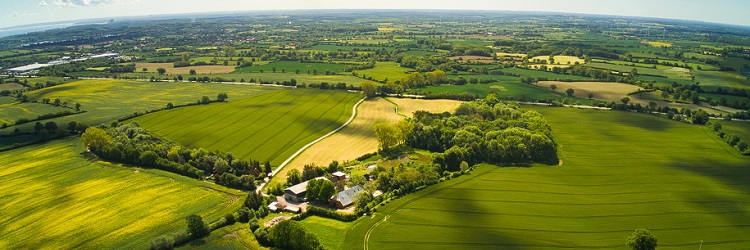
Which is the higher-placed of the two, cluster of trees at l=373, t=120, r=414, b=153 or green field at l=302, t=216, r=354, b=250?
cluster of trees at l=373, t=120, r=414, b=153

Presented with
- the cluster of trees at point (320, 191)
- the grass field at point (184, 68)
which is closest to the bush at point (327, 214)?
the cluster of trees at point (320, 191)

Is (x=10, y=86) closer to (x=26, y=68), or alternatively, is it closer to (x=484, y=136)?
(x=26, y=68)

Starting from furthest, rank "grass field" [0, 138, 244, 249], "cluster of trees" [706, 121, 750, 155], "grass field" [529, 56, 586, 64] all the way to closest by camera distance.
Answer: "grass field" [529, 56, 586, 64] < "cluster of trees" [706, 121, 750, 155] < "grass field" [0, 138, 244, 249]

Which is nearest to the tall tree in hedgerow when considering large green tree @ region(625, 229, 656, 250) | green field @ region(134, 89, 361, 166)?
green field @ region(134, 89, 361, 166)

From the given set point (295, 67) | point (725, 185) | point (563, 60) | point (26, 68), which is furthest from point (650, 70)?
point (26, 68)

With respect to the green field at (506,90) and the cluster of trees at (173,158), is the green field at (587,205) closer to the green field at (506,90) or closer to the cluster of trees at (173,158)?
the cluster of trees at (173,158)

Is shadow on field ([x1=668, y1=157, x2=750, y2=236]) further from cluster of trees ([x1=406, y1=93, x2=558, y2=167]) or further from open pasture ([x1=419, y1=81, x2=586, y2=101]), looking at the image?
open pasture ([x1=419, y1=81, x2=586, y2=101])
